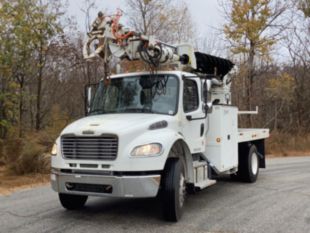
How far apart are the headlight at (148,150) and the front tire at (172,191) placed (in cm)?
48

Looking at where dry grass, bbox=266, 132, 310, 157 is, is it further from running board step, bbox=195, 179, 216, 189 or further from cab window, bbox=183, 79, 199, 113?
cab window, bbox=183, 79, 199, 113

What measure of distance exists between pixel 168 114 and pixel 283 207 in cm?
275

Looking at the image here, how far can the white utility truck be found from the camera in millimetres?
5887

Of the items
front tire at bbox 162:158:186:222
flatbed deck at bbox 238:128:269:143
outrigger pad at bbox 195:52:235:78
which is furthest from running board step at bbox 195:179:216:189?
outrigger pad at bbox 195:52:235:78

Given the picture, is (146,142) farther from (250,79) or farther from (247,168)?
(250,79)

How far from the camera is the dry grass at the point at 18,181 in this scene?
9.59m

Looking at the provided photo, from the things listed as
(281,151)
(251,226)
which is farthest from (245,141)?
(281,151)

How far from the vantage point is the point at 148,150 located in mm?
5902

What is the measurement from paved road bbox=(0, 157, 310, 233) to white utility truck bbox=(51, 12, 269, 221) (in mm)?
362

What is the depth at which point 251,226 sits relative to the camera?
20.0ft

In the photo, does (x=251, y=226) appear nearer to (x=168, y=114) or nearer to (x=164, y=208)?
(x=164, y=208)

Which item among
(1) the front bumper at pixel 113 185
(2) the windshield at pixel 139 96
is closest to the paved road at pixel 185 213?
(1) the front bumper at pixel 113 185

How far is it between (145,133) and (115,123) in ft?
1.68

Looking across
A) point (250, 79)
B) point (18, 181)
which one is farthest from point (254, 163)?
point (250, 79)
